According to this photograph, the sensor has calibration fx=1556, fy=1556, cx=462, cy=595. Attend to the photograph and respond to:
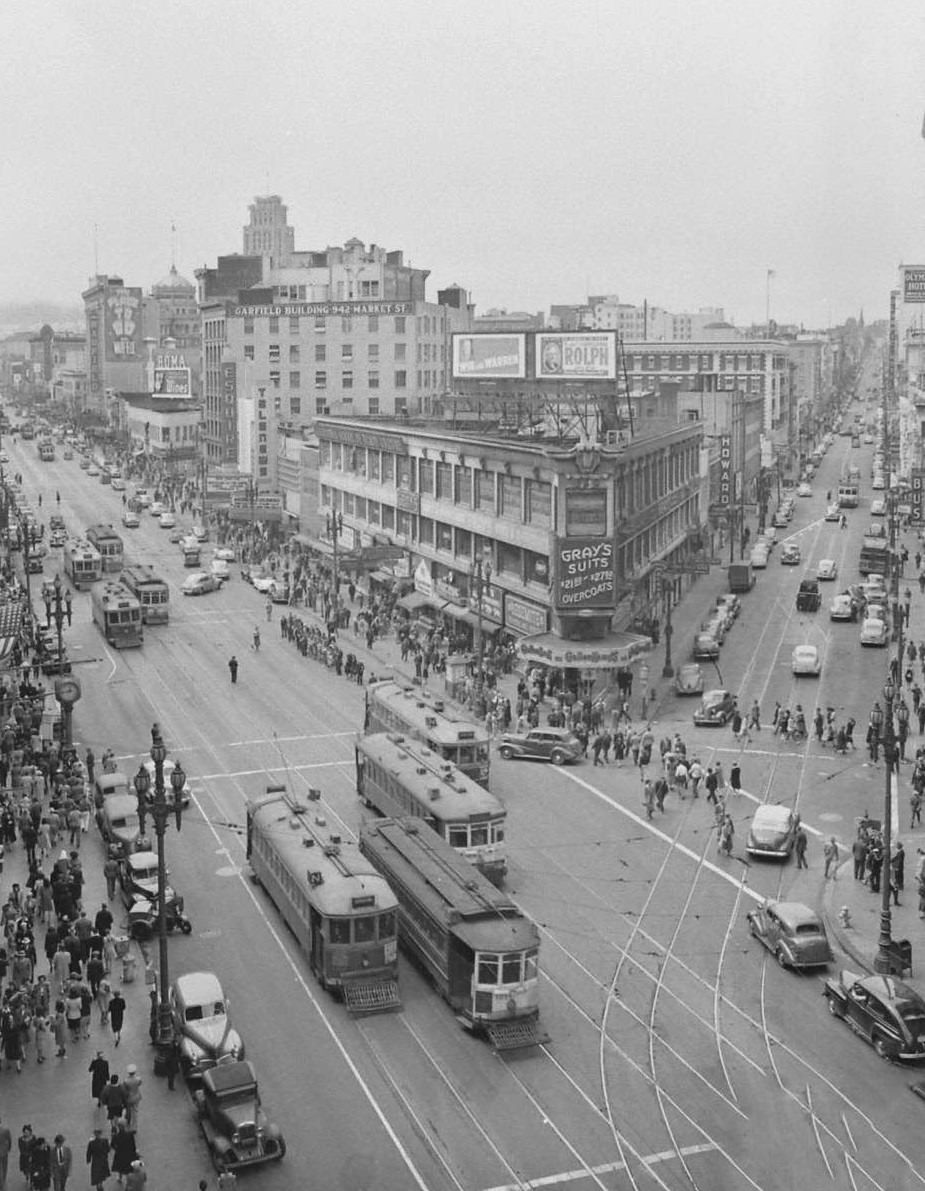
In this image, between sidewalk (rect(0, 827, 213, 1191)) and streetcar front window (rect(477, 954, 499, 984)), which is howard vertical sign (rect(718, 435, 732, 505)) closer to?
streetcar front window (rect(477, 954, 499, 984))

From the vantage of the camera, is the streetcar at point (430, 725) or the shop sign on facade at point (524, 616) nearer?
the streetcar at point (430, 725)

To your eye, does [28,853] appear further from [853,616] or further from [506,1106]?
[853,616]

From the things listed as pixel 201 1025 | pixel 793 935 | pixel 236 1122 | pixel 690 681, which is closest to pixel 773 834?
pixel 793 935

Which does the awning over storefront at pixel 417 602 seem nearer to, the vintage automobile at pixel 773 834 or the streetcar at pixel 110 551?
the streetcar at pixel 110 551

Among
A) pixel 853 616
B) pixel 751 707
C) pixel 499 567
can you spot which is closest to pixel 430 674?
pixel 499 567

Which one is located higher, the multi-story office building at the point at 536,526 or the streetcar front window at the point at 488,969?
the multi-story office building at the point at 536,526

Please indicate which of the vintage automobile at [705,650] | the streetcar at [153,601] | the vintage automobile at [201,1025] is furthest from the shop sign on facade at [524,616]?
the vintage automobile at [201,1025]

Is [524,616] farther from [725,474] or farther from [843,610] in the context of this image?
[725,474]
